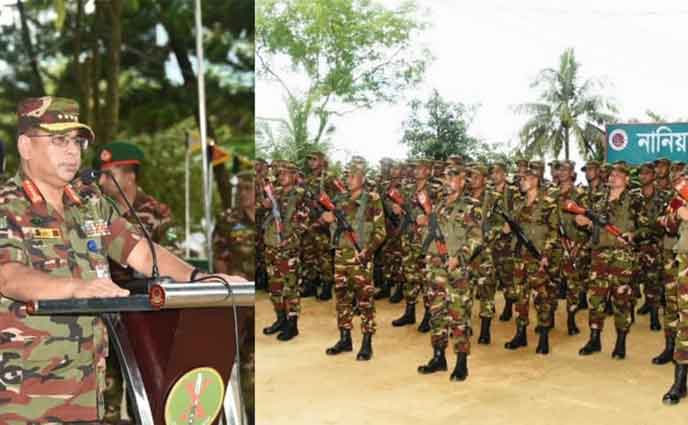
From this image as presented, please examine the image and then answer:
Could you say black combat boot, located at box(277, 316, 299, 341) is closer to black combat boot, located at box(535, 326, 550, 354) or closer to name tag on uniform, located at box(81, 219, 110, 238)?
black combat boot, located at box(535, 326, 550, 354)

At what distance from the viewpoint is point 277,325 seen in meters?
4.48

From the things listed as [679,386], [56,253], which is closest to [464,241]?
[679,386]

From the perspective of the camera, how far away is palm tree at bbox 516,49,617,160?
4664 millimetres

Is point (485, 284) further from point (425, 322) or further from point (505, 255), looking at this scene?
point (425, 322)

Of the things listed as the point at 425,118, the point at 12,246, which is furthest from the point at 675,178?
the point at 12,246

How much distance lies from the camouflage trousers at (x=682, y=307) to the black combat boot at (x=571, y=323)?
3.35 feet

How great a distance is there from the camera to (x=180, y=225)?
5344mm

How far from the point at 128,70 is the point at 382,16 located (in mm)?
1777

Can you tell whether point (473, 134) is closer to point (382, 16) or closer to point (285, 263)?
point (382, 16)

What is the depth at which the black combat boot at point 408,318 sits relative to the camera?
4926 millimetres

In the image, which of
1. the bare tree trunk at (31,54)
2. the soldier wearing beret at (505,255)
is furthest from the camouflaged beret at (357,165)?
the bare tree trunk at (31,54)

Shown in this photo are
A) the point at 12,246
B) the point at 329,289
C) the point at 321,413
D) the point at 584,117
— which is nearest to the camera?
the point at 12,246

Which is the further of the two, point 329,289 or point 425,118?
point 329,289

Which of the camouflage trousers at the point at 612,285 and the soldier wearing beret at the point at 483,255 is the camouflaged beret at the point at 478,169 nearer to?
the soldier wearing beret at the point at 483,255
